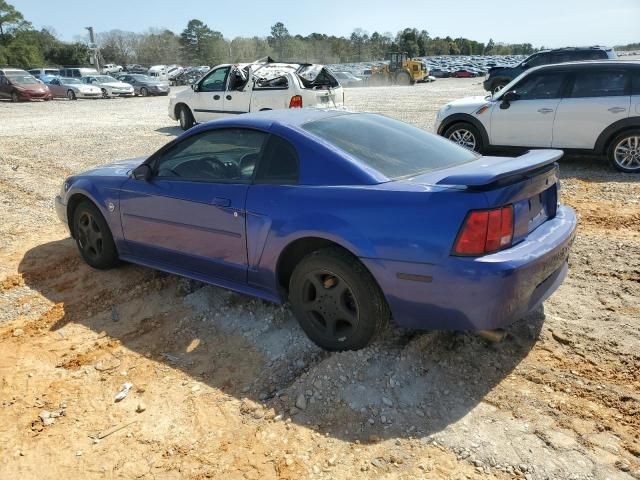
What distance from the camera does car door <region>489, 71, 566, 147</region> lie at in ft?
26.1

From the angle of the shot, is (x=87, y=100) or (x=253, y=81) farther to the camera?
(x=87, y=100)

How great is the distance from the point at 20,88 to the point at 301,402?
93.9ft

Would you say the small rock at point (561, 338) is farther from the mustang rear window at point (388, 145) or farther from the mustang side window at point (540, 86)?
the mustang side window at point (540, 86)

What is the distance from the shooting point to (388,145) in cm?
348

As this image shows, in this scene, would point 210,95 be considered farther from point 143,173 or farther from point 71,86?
point 71,86

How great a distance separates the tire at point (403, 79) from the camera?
138 feet

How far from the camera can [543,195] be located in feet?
10.5


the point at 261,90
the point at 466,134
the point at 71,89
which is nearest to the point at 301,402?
the point at 466,134

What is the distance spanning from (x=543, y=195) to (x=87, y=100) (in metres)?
29.7

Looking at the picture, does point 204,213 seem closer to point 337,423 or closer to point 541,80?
point 337,423

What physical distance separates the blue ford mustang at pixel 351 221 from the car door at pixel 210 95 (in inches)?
356

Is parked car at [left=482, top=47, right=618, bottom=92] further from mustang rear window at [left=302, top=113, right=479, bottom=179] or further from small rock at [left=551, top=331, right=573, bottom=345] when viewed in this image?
small rock at [left=551, top=331, right=573, bottom=345]

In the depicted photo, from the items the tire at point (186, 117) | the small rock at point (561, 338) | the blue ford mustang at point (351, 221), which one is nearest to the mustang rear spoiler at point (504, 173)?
the blue ford mustang at point (351, 221)

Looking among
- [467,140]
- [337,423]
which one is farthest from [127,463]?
[467,140]
